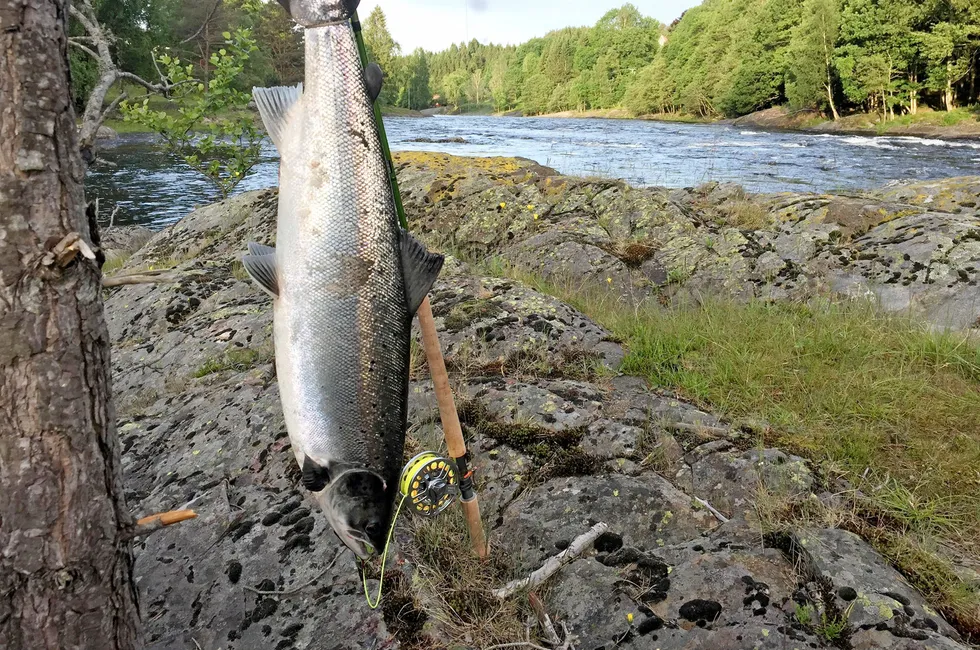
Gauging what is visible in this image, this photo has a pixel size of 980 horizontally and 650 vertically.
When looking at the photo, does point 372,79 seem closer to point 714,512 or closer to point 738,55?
point 714,512

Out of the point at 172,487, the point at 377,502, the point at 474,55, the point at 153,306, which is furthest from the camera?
the point at 474,55

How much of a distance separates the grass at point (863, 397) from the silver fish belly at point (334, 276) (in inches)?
88.1

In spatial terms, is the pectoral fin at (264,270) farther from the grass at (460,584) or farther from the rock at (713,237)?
the rock at (713,237)

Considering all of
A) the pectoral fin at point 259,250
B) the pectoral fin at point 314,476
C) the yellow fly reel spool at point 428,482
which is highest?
the pectoral fin at point 259,250

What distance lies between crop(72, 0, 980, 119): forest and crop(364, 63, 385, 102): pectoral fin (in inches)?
96.4

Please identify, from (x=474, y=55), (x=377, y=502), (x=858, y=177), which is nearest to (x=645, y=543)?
(x=377, y=502)

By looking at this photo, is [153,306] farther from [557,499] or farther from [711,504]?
[711,504]

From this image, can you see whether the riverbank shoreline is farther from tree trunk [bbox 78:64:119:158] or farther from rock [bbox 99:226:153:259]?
tree trunk [bbox 78:64:119:158]

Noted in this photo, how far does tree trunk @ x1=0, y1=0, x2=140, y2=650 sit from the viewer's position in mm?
1557

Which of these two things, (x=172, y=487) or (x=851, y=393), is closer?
(x=172, y=487)

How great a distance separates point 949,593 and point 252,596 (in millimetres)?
2806

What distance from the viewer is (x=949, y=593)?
2.18 metres

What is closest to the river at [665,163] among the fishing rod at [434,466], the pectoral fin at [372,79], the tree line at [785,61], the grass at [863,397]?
the tree line at [785,61]

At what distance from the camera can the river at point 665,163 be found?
17047 millimetres
